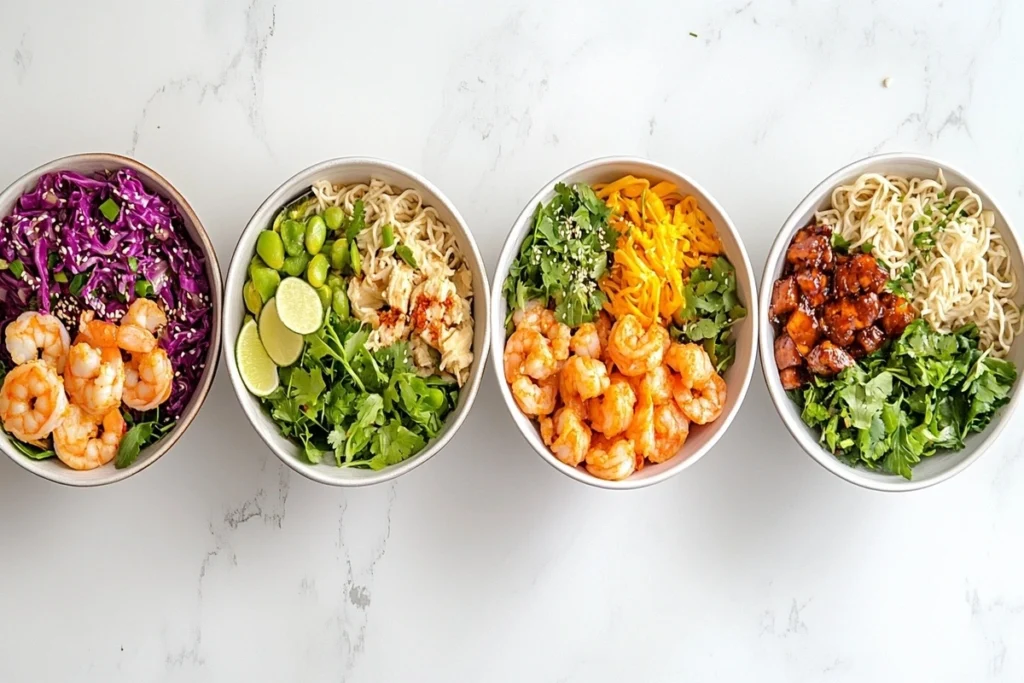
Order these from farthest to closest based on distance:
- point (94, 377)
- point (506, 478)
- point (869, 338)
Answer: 1. point (506, 478)
2. point (869, 338)
3. point (94, 377)

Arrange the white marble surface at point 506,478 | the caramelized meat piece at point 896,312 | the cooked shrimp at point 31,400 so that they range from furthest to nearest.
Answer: the white marble surface at point 506,478
the caramelized meat piece at point 896,312
the cooked shrimp at point 31,400

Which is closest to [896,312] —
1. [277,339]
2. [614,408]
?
[614,408]

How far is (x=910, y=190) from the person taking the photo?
10.1 ft

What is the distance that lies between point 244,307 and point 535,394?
3.30 ft

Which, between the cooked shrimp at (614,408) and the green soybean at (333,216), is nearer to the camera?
the cooked shrimp at (614,408)

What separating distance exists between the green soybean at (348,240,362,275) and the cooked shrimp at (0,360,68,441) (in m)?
0.98

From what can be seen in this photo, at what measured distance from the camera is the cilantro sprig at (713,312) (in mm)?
3014

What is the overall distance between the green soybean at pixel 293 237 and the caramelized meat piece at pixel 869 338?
73.6 inches

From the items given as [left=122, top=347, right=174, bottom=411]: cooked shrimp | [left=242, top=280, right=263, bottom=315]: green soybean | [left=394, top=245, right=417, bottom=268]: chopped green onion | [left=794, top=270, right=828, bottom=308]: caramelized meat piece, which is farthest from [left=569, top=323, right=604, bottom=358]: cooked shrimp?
[left=122, top=347, right=174, bottom=411]: cooked shrimp

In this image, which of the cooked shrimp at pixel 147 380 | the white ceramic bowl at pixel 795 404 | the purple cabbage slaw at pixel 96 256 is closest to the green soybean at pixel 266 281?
the purple cabbage slaw at pixel 96 256

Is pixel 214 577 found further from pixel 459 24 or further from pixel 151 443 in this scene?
pixel 459 24

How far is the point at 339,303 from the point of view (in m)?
2.98

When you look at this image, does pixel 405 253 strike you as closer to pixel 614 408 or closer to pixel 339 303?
pixel 339 303

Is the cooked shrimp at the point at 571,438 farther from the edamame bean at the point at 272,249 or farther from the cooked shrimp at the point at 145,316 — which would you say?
the cooked shrimp at the point at 145,316
